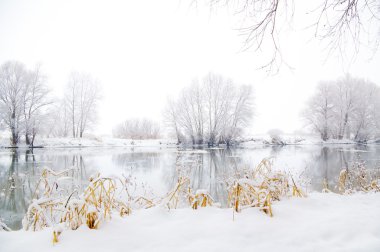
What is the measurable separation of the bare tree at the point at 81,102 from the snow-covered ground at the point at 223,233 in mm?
31795

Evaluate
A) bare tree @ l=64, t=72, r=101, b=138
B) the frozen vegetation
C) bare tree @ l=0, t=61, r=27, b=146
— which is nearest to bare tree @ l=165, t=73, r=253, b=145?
bare tree @ l=64, t=72, r=101, b=138

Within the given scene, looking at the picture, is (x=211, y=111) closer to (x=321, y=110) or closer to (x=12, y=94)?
(x=321, y=110)

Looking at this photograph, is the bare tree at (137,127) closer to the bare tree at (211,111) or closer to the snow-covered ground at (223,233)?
the bare tree at (211,111)

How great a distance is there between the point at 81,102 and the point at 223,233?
33.3m

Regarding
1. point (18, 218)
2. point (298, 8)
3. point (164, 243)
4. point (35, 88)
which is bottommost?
point (18, 218)

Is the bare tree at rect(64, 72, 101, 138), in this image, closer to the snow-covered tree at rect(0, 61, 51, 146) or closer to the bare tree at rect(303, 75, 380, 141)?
the snow-covered tree at rect(0, 61, 51, 146)

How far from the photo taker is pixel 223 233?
173 centimetres

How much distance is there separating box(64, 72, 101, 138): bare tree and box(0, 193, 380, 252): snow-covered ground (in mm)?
31795

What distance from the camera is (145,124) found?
1827 inches

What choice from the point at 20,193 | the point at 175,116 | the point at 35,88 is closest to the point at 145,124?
the point at 175,116

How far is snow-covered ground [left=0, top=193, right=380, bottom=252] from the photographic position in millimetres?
1552

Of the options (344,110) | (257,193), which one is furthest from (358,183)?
(344,110)

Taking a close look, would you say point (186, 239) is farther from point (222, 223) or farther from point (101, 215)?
point (101, 215)

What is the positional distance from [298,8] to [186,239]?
2540 millimetres
